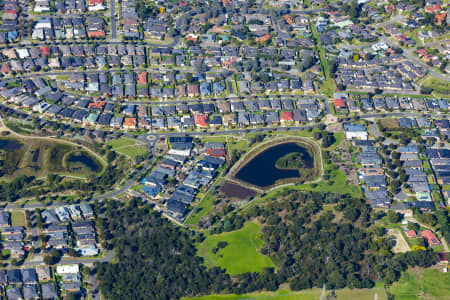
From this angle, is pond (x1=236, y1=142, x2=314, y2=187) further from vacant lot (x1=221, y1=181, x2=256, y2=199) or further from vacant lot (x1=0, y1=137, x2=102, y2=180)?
vacant lot (x1=0, y1=137, x2=102, y2=180)

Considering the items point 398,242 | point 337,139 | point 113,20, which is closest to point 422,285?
point 398,242

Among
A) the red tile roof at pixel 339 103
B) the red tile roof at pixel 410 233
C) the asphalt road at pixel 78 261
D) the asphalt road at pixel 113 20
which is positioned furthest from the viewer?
the asphalt road at pixel 113 20

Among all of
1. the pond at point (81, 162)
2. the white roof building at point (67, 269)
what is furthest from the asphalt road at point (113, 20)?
the white roof building at point (67, 269)

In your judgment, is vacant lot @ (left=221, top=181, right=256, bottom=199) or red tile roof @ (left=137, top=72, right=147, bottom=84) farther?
red tile roof @ (left=137, top=72, right=147, bottom=84)

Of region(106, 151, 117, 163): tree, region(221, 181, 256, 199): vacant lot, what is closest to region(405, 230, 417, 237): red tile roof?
region(221, 181, 256, 199): vacant lot

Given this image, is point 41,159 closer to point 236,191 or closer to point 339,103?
point 236,191

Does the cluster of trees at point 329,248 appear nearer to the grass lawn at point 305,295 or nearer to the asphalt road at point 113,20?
the grass lawn at point 305,295
